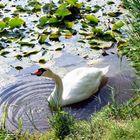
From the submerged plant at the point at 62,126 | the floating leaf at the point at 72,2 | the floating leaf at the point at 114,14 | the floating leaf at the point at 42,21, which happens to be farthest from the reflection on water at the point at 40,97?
the floating leaf at the point at 72,2

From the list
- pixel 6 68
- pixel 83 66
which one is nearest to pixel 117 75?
pixel 83 66

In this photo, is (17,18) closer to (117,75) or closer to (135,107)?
(117,75)

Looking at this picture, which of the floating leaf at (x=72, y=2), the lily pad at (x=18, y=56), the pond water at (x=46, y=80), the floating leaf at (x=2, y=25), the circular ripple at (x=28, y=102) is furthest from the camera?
the floating leaf at (x=72, y=2)

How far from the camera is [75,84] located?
21.2 feet

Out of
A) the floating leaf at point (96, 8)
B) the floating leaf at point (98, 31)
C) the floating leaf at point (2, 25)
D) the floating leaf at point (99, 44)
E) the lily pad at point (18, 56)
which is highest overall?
the floating leaf at point (98, 31)

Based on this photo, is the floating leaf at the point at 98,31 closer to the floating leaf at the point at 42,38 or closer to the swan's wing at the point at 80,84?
the floating leaf at the point at 42,38

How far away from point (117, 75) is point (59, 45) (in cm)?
136

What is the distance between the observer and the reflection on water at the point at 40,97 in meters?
5.71

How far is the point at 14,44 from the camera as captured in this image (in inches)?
301

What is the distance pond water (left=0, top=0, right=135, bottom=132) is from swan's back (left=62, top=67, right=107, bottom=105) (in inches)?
Answer: 3.9

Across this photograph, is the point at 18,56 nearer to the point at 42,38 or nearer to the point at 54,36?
the point at 42,38

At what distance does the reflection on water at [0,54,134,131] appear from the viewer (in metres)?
5.71

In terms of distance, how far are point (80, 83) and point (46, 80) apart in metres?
0.62

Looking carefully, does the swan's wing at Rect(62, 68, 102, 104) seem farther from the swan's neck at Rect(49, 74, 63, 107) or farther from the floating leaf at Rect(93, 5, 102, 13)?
the floating leaf at Rect(93, 5, 102, 13)
